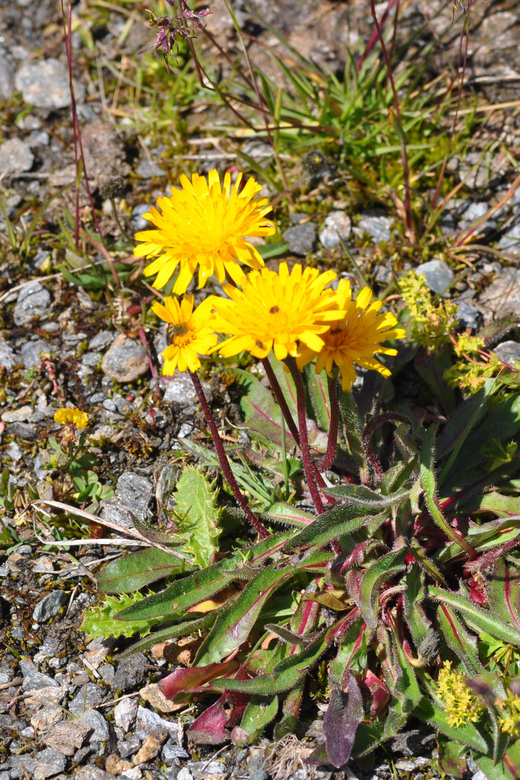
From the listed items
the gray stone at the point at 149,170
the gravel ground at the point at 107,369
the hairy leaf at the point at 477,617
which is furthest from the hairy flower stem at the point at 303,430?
the gray stone at the point at 149,170

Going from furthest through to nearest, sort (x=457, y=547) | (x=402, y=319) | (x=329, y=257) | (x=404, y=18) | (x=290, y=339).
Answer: (x=404, y=18), (x=329, y=257), (x=402, y=319), (x=457, y=547), (x=290, y=339)

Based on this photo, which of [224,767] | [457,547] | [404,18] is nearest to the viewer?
[224,767]

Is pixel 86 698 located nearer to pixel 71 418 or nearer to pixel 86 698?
pixel 86 698

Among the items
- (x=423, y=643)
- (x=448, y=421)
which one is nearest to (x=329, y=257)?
(x=448, y=421)

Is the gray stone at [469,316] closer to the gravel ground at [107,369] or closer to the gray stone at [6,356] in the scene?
the gravel ground at [107,369]

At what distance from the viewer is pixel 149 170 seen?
4.75 meters

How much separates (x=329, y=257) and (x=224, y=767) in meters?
2.82

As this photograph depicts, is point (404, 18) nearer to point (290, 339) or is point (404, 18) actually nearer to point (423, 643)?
point (290, 339)

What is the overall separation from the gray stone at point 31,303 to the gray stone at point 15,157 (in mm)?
1062

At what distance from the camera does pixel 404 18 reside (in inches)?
195

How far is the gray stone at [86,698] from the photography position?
2.90 metres

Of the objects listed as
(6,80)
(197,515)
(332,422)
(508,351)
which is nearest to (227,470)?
(197,515)

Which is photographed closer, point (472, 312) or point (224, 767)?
point (224, 767)

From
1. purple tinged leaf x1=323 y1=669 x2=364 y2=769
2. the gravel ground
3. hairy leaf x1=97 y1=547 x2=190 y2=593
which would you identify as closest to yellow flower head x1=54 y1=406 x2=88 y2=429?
the gravel ground
